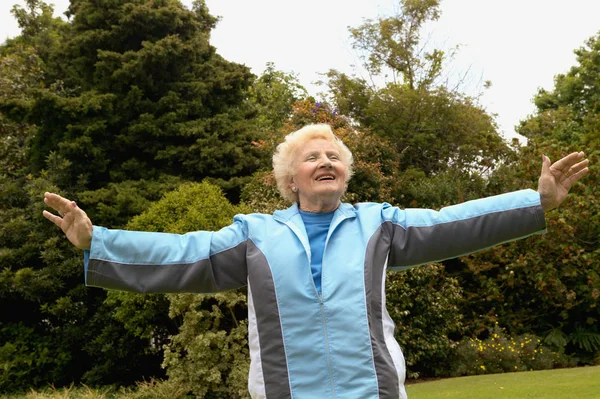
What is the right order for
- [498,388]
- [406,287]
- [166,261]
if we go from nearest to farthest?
[166,261]
[498,388]
[406,287]

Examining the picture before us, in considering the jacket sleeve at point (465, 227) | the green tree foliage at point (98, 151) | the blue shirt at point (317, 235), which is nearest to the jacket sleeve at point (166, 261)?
the blue shirt at point (317, 235)

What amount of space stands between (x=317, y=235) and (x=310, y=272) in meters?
0.22

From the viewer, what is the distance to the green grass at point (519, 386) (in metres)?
7.83

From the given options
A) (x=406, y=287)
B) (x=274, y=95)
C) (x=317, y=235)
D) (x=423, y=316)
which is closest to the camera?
(x=317, y=235)

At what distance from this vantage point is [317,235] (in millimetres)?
2629

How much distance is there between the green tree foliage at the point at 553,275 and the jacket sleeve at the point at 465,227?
376 inches

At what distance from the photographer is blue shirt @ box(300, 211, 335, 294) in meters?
2.50

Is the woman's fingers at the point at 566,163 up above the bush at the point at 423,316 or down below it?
above

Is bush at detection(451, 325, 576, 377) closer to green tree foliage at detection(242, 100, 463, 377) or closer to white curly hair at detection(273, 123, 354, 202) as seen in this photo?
green tree foliage at detection(242, 100, 463, 377)

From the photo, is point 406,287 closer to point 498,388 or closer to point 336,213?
point 498,388

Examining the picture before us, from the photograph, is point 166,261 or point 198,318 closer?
point 166,261


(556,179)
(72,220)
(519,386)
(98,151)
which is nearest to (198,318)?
(519,386)

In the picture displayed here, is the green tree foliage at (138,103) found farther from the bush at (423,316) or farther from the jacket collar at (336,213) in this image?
the jacket collar at (336,213)

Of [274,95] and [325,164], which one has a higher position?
[274,95]
